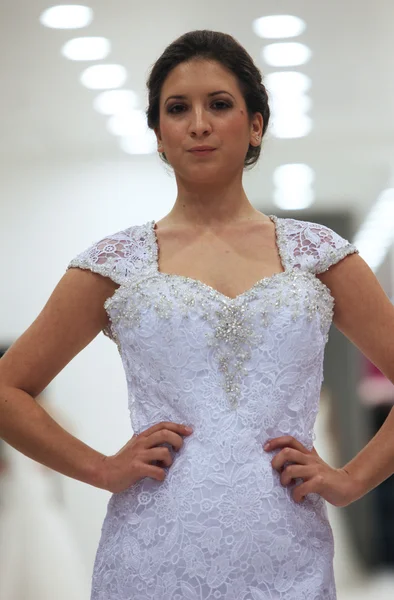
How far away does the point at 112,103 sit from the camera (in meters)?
3.22

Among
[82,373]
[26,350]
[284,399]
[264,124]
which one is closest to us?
[284,399]

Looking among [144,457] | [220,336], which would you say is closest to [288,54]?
[220,336]

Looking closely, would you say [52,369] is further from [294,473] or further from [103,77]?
[103,77]

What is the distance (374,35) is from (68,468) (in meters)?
1.89

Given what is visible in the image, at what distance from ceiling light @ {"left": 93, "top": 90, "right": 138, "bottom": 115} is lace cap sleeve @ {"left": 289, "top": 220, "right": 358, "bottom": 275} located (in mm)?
1475

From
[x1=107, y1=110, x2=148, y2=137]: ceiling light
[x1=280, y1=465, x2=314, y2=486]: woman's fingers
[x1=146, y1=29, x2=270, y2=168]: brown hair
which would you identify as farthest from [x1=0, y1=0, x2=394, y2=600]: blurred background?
[x1=280, y1=465, x2=314, y2=486]: woman's fingers

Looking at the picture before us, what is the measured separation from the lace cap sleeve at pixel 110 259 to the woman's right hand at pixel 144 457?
0.83ft

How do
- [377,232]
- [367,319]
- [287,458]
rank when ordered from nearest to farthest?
[287,458], [367,319], [377,232]

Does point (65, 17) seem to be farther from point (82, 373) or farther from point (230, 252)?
point (230, 252)

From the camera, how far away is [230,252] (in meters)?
1.82

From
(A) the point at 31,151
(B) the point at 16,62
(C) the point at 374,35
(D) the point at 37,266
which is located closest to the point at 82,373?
(D) the point at 37,266

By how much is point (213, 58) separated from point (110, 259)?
0.37m

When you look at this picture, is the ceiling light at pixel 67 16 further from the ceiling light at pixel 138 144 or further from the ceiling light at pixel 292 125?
the ceiling light at pixel 292 125

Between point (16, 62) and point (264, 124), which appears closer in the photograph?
point (264, 124)
